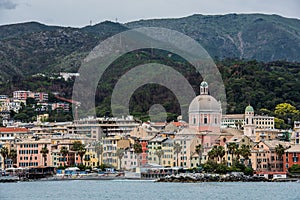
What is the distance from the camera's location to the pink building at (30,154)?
113875mm

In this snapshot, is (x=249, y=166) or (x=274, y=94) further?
(x=274, y=94)

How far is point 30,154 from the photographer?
114 m

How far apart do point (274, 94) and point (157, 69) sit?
1013 inches

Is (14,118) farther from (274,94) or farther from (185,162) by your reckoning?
(185,162)

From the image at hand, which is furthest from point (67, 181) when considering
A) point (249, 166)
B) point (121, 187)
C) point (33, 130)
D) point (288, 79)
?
point (288, 79)

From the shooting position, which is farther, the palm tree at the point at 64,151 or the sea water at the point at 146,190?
the palm tree at the point at 64,151

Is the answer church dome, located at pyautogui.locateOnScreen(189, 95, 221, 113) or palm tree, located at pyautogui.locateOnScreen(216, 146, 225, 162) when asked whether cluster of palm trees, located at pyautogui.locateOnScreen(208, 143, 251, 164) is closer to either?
palm tree, located at pyautogui.locateOnScreen(216, 146, 225, 162)

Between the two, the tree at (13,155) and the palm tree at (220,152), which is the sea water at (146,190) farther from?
the tree at (13,155)

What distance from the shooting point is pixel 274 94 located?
152 metres

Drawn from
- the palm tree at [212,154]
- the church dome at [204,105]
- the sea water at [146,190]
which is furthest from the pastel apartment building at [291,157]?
the church dome at [204,105]

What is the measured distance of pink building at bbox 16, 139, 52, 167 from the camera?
11388 cm

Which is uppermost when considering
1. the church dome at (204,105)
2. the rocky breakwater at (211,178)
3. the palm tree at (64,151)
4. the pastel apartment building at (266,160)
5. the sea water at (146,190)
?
the church dome at (204,105)

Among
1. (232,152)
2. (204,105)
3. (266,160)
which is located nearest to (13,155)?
(204,105)

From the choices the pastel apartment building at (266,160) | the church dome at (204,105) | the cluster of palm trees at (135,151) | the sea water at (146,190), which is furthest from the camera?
the church dome at (204,105)
